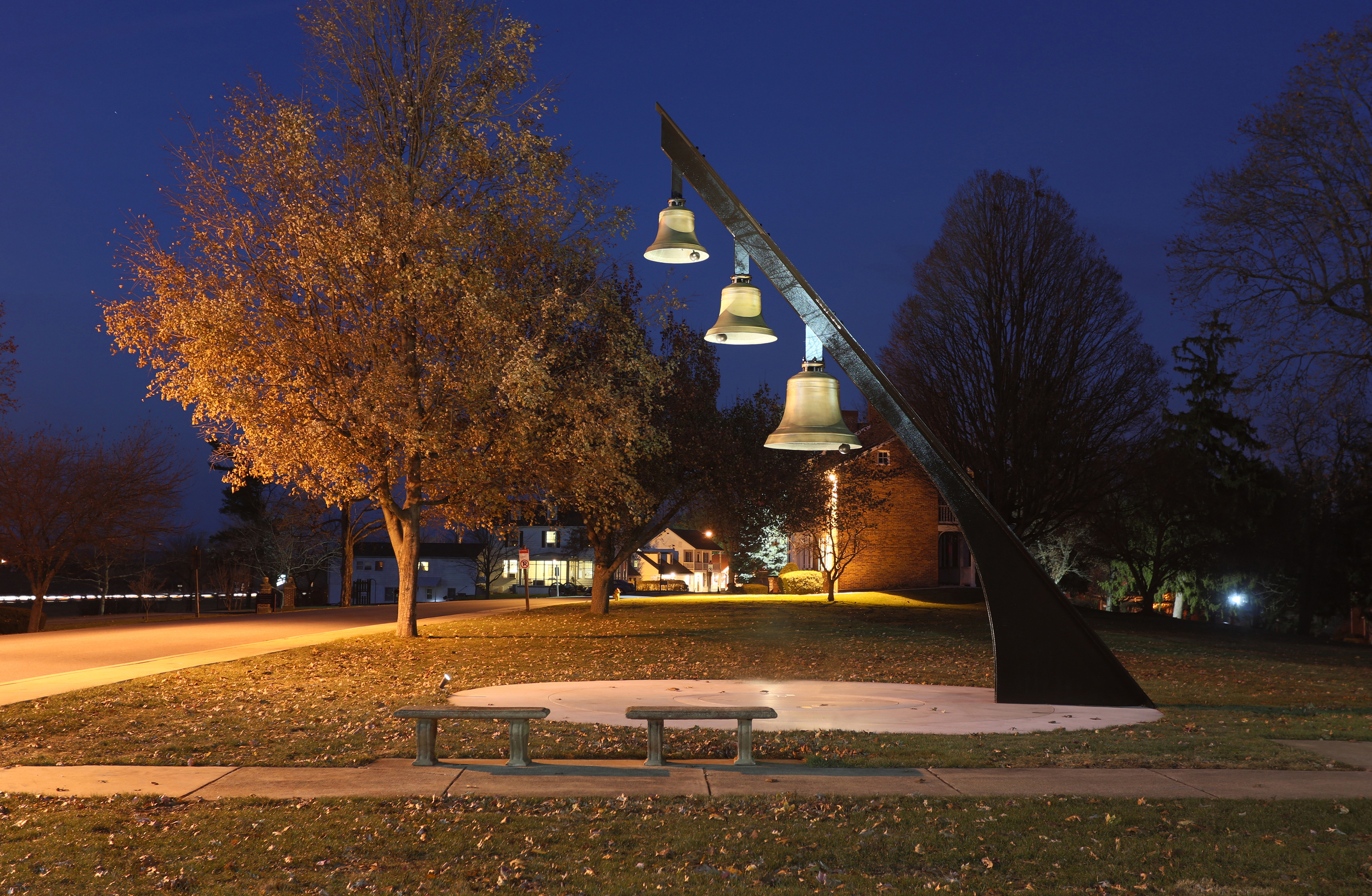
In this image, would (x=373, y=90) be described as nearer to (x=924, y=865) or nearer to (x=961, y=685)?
(x=961, y=685)

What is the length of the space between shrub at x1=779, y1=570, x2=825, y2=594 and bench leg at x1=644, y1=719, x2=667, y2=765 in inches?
1613

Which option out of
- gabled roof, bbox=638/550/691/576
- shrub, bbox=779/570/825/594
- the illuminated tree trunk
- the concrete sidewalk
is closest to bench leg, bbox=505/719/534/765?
the concrete sidewalk

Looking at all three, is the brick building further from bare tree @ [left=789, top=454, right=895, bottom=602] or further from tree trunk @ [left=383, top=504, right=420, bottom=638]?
tree trunk @ [left=383, top=504, right=420, bottom=638]

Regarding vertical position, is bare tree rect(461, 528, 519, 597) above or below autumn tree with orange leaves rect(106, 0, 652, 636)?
below

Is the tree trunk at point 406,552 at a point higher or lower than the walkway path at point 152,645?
higher

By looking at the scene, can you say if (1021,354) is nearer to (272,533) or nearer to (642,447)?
(642,447)

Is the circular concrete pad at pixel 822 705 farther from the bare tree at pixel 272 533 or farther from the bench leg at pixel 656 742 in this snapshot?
the bare tree at pixel 272 533

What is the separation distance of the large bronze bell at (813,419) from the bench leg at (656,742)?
271cm

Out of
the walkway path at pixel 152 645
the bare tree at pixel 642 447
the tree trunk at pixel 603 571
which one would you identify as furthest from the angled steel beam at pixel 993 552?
the tree trunk at pixel 603 571

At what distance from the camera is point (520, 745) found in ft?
29.3

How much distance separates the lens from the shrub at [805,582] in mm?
50000

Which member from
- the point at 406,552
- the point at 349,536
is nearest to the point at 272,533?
the point at 349,536

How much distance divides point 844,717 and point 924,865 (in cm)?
609

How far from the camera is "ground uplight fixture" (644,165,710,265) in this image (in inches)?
411
